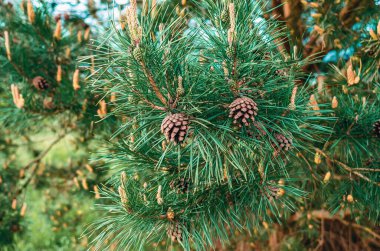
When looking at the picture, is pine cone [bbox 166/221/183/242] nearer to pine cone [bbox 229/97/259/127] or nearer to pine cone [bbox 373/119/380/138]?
pine cone [bbox 229/97/259/127]

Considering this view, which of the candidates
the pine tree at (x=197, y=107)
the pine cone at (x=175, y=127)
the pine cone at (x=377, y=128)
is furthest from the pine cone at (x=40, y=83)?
the pine cone at (x=377, y=128)

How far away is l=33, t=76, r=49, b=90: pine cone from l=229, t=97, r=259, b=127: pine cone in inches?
31.7

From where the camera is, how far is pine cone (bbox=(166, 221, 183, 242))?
75 centimetres

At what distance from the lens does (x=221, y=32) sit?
68 cm

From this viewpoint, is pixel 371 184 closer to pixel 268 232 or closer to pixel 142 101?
pixel 142 101

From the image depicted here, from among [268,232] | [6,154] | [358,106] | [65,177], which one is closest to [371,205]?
[358,106]

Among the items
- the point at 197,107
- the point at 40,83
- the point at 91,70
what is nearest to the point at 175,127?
the point at 197,107

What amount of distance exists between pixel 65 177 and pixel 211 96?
1432mm

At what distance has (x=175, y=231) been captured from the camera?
0.76 m

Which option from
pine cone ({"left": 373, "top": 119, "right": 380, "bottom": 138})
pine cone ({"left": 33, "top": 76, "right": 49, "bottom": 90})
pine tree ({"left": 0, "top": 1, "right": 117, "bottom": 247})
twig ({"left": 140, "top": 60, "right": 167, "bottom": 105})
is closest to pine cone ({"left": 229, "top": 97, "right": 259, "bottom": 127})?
twig ({"left": 140, "top": 60, "right": 167, "bottom": 105})

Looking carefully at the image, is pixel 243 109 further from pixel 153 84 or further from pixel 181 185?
pixel 181 185

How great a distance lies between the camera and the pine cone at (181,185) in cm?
81

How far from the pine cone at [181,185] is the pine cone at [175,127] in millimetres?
199

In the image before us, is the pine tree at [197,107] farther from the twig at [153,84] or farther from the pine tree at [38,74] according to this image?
the pine tree at [38,74]
